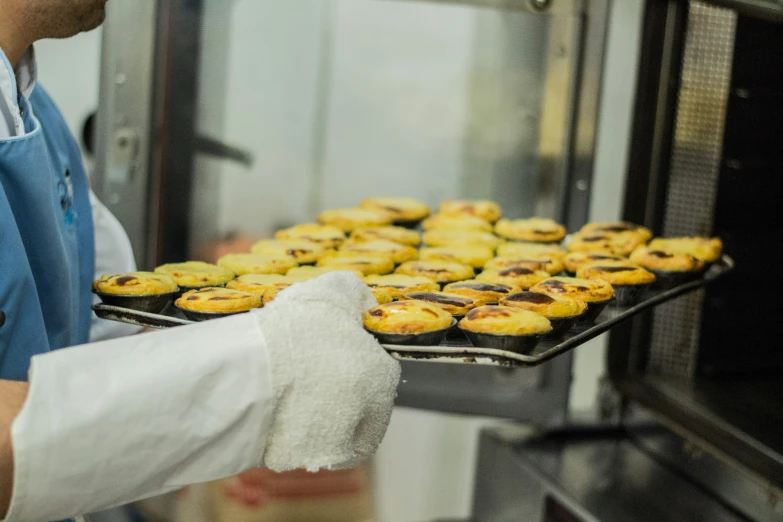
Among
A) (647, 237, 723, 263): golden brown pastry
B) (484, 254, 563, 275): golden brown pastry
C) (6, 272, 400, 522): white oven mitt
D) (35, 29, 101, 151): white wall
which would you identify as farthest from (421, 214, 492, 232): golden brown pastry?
(35, 29, 101, 151): white wall

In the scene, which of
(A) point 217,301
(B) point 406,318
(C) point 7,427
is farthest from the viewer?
(A) point 217,301

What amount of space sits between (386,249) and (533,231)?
0.38 m

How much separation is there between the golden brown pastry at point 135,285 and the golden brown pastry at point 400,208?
72 cm

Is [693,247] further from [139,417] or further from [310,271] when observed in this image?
[139,417]

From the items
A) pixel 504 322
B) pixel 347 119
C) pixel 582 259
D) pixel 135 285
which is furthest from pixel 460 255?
pixel 347 119

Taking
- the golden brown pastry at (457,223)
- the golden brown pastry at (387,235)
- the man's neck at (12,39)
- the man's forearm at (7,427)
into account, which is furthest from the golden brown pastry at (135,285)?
the golden brown pastry at (457,223)

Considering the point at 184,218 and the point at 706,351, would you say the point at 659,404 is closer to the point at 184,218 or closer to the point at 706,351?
the point at 706,351

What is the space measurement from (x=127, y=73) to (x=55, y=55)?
1.49 m

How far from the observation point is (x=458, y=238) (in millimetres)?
1803

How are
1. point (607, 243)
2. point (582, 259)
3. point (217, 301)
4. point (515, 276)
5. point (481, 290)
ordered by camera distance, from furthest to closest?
1. point (607, 243)
2. point (582, 259)
3. point (515, 276)
4. point (481, 290)
5. point (217, 301)

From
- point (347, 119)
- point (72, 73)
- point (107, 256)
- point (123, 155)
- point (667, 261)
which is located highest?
point (72, 73)

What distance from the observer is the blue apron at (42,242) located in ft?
4.08

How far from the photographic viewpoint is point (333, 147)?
2.24m

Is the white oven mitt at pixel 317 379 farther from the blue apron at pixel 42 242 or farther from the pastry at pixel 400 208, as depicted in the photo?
the pastry at pixel 400 208
